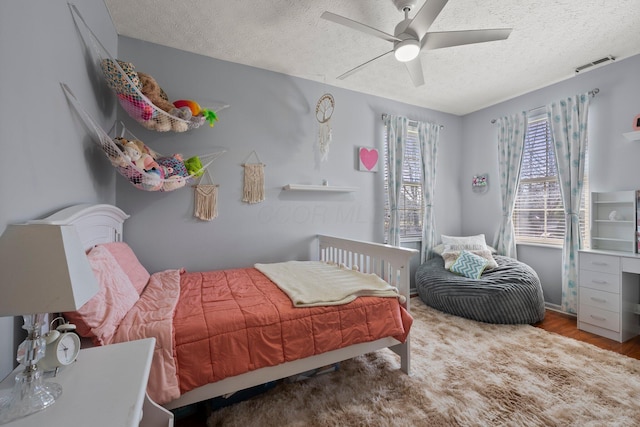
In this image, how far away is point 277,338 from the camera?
142cm

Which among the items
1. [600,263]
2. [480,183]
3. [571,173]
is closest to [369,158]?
[480,183]

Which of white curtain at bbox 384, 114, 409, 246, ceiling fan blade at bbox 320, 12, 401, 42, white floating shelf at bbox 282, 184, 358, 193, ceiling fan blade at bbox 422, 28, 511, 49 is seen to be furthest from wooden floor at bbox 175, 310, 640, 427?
ceiling fan blade at bbox 422, 28, 511, 49

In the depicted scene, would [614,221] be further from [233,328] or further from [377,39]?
[233,328]

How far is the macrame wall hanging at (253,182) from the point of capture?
2.71m

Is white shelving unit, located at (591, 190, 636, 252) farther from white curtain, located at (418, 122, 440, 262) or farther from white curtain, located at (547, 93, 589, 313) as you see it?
white curtain, located at (418, 122, 440, 262)

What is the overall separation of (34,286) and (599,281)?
3653 mm

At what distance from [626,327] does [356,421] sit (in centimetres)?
259

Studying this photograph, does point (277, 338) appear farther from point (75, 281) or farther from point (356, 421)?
point (75, 281)

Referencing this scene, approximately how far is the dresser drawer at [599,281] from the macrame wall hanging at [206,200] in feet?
11.4

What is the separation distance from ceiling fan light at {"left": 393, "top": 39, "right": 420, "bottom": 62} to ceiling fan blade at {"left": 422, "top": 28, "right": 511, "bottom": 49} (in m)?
0.11

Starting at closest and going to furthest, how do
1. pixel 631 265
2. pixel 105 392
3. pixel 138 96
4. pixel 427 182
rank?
pixel 105 392
pixel 138 96
pixel 631 265
pixel 427 182

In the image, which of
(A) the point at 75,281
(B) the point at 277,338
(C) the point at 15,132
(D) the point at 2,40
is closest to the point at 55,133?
(C) the point at 15,132

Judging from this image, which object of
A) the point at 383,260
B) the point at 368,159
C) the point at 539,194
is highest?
the point at 368,159

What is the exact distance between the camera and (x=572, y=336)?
244 centimetres
